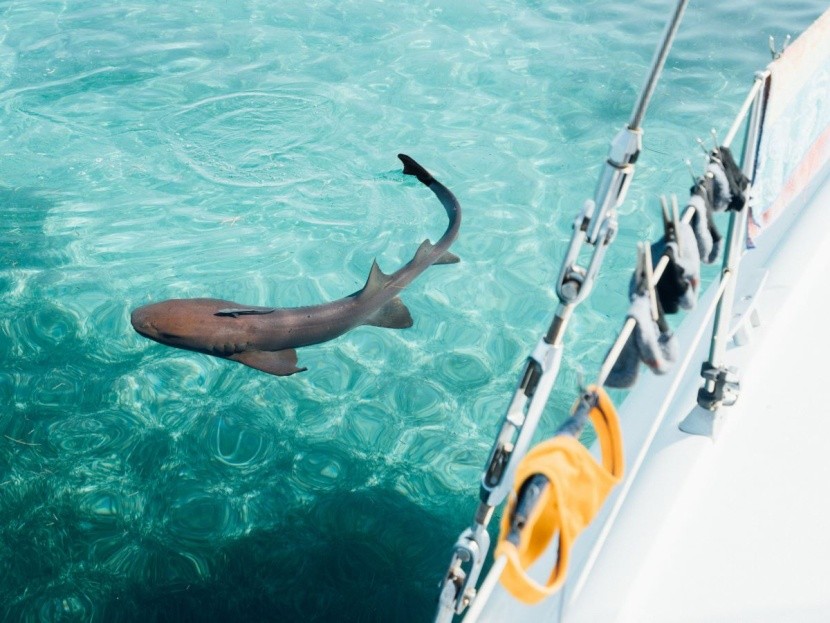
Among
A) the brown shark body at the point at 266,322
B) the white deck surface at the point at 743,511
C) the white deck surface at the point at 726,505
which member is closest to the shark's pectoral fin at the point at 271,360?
the brown shark body at the point at 266,322

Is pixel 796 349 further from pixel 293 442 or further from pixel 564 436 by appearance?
pixel 293 442

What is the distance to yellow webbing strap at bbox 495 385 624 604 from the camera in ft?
4.81

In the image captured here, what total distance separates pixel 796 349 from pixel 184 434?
134 inches

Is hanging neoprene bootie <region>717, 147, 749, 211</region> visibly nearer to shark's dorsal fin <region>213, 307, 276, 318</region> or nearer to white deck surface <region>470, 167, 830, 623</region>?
white deck surface <region>470, 167, 830, 623</region>

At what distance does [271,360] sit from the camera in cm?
441

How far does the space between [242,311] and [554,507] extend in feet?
10.3

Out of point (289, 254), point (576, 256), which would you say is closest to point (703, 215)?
point (576, 256)

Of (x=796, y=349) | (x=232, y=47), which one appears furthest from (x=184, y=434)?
(x=232, y=47)

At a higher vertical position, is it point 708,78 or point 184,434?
point 708,78

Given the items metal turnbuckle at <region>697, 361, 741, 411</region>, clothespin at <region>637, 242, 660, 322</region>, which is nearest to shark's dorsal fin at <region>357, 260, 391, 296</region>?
metal turnbuckle at <region>697, 361, 741, 411</region>

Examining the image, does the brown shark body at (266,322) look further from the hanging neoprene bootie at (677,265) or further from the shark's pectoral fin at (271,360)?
the hanging neoprene bootie at (677,265)

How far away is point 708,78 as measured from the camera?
8195 millimetres

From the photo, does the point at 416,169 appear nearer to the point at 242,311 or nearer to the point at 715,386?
the point at 242,311

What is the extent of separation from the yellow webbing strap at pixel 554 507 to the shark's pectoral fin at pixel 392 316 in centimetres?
306
